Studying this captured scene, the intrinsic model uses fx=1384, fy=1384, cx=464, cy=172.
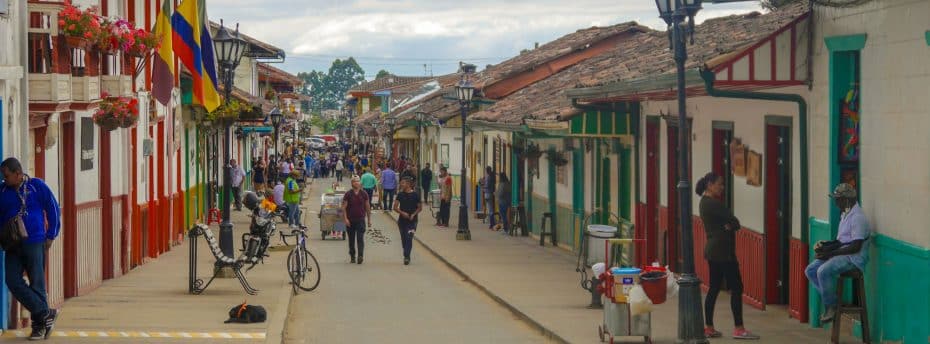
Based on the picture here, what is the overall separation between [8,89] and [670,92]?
8.36 meters

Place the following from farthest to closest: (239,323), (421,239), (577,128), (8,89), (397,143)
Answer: (397,143), (421,239), (577,128), (239,323), (8,89)

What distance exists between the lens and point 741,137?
686 inches

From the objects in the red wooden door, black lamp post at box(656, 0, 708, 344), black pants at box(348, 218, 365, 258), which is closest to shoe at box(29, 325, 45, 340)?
black lamp post at box(656, 0, 708, 344)

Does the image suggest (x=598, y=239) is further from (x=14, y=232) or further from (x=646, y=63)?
(x=14, y=232)

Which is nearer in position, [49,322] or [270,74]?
[49,322]

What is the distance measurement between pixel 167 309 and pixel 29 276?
3.85 meters

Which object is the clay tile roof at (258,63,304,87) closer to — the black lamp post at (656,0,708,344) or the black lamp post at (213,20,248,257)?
the black lamp post at (213,20,248,257)

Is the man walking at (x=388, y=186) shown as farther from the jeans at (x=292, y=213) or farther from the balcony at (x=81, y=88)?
the balcony at (x=81, y=88)

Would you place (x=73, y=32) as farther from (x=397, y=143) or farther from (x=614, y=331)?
(x=397, y=143)

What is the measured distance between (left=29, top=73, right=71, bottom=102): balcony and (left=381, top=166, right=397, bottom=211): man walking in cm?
3154

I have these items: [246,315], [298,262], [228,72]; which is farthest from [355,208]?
[246,315]

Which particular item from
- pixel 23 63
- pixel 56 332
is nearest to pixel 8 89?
pixel 23 63

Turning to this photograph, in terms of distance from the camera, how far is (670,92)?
690 inches

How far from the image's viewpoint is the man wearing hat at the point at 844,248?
1274 centimetres
